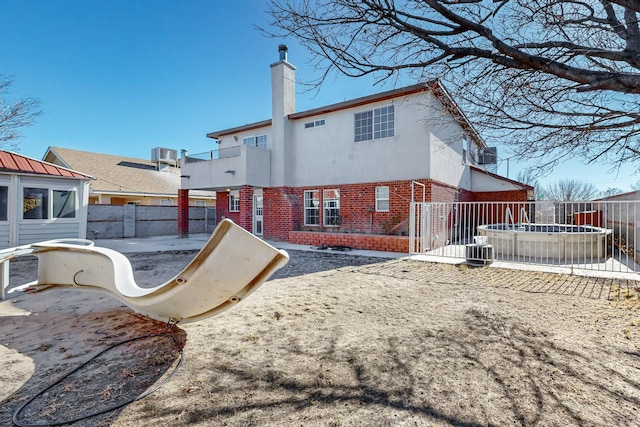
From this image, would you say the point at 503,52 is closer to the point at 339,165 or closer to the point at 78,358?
the point at 78,358

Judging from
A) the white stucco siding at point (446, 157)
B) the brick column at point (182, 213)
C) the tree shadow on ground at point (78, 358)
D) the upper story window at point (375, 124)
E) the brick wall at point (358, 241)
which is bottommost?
the tree shadow on ground at point (78, 358)

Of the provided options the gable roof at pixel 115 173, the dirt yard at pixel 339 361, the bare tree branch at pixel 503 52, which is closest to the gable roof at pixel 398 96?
the bare tree branch at pixel 503 52

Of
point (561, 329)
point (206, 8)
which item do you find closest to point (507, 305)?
point (561, 329)

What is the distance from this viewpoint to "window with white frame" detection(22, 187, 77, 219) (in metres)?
10.3

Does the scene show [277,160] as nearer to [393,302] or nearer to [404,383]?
[393,302]

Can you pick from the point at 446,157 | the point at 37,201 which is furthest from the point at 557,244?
the point at 37,201

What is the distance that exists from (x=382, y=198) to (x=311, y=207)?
373cm

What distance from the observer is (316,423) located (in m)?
2.16

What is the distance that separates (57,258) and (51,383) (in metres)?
2.52

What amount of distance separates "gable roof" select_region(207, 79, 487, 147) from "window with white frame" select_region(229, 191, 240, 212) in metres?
3.56

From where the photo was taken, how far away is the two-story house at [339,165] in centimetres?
1188

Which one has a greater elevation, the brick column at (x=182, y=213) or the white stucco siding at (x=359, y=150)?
the white stucco siding at (x=359, y=150)

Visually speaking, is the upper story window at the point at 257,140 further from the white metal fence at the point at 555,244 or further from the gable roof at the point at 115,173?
the gable roof at the point at 115,173

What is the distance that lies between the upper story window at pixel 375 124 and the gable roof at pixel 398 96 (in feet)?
1.53
